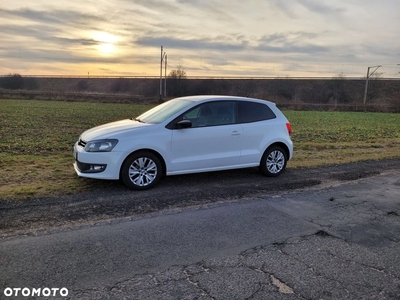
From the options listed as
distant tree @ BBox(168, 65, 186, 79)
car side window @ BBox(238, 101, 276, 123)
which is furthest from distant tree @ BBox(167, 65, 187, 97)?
car side window @ BBox(238, 101, 276, 123)

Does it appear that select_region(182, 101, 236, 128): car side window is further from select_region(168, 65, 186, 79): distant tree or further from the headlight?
select_region(168, 65, 186, 79): distant tree

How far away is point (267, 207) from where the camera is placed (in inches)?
217

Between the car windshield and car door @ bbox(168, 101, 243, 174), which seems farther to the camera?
the car windshield

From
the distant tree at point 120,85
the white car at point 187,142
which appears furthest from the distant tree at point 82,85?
the white car at point 187,142

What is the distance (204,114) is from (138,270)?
13.1ft

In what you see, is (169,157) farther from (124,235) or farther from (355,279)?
(355,279)

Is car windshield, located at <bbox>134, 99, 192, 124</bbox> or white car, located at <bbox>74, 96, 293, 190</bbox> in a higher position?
car windshield, located at <bbox>134, 99, 192, 124</bbox>

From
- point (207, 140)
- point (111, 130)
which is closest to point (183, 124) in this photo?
point (207, 140)

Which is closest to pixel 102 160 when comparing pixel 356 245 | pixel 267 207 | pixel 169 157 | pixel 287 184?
pixel 169 157

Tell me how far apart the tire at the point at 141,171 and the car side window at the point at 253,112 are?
2071 mm

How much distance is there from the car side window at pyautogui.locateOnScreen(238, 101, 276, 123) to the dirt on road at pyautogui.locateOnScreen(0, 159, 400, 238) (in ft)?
4.09

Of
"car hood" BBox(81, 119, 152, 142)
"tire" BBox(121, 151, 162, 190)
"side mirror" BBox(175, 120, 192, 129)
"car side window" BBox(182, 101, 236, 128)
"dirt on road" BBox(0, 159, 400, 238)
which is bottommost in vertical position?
"dirt on road" BBox(0, 159, 400, 238)

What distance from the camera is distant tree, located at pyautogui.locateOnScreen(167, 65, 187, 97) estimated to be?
84.4 meters

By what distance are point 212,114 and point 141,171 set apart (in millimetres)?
1853
